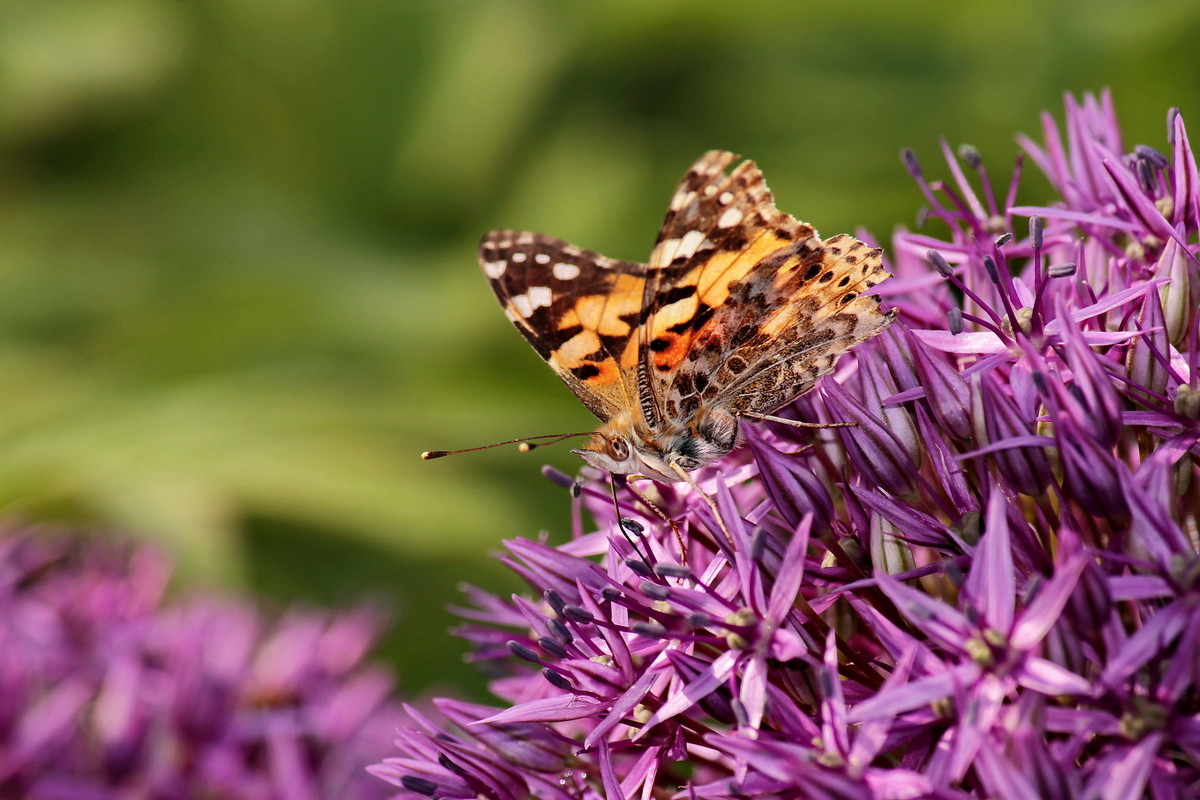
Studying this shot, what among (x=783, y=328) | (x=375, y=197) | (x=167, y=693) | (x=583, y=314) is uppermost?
(x=375, y=197)

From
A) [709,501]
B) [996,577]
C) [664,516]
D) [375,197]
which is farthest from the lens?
[375,197]

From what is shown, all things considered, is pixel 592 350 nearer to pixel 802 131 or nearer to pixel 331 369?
pixel 331 369

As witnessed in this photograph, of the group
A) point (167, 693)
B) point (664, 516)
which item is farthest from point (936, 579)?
point (167, 693)

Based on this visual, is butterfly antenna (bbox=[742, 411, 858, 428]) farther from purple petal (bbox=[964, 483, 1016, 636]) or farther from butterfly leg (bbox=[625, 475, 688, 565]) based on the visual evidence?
purple petal (bbox=[964, 483, 1016, 636])

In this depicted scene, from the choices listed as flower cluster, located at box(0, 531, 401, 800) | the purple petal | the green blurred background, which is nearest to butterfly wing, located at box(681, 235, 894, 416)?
the purple petal

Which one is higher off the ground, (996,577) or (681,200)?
(681,200)

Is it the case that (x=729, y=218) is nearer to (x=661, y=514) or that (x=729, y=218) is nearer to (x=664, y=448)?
(x=664, y=448)

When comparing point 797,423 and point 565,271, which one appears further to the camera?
point 565,271

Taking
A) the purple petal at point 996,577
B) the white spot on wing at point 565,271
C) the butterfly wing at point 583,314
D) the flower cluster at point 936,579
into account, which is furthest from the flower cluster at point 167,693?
the purple petal at point 996,577

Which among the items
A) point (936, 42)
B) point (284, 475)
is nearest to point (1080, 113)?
point (936, 42)
